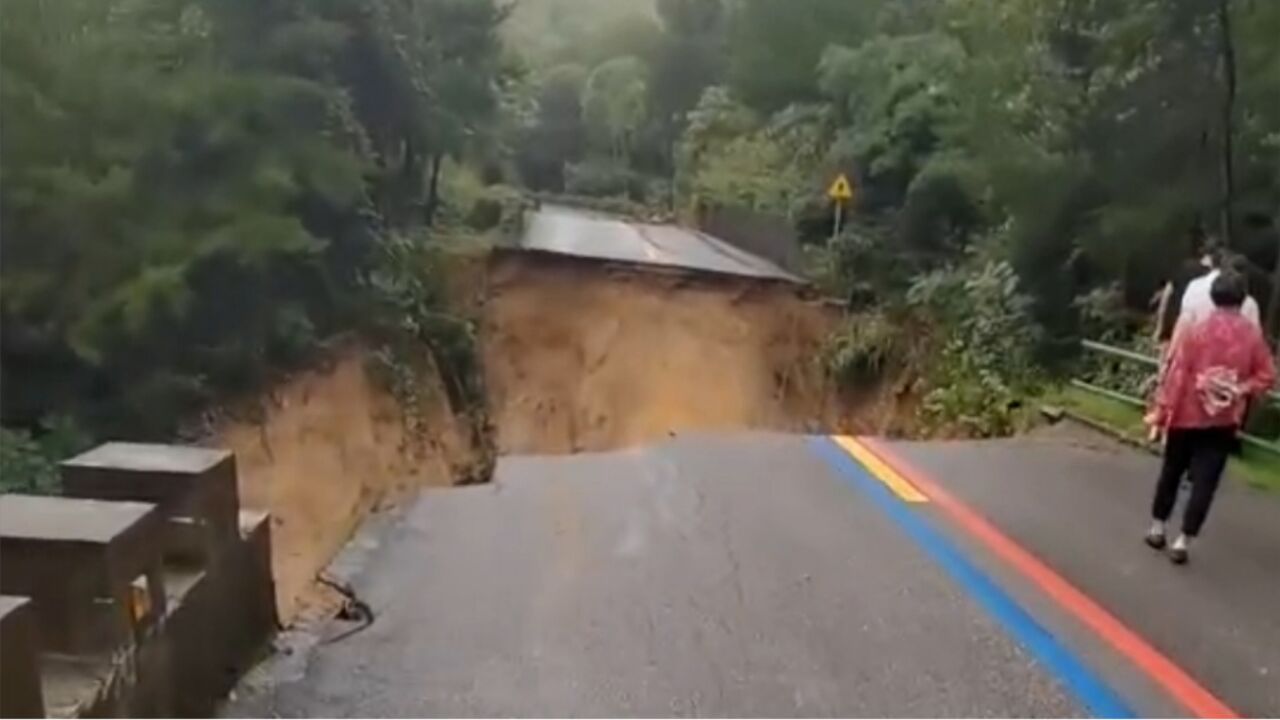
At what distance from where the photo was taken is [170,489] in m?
4.61

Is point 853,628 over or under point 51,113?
under

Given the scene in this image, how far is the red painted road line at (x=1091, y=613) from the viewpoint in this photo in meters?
5.31

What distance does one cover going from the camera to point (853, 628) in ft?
20.1

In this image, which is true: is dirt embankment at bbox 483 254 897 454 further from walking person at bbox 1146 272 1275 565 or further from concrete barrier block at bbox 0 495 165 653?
concrete barrier block at bbox 0 495 165 653

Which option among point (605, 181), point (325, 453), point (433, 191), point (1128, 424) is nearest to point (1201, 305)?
point (1128, 424)

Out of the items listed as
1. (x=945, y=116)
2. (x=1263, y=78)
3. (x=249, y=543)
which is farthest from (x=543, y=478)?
(x=945, y=116)

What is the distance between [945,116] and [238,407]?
13.8 m

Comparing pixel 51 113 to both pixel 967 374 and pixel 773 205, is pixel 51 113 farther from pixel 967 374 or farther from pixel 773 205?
pixel 773 205

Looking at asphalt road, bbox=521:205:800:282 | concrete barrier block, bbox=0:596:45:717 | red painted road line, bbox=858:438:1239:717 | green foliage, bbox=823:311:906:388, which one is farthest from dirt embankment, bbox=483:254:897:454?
concrete barrier block, bbox=0:596:45:717

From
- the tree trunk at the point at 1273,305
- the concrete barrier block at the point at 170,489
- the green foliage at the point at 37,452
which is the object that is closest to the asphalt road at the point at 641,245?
the tree trunk at the point at 1273,305

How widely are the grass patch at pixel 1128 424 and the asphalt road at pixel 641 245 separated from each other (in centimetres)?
1790

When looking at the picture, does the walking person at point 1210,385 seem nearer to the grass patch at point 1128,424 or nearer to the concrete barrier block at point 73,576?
the grass patch at point 1128,424

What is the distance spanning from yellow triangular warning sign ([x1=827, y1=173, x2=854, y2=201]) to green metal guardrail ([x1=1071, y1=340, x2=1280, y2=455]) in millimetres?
13854

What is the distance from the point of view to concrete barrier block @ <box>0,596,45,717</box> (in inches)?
124
